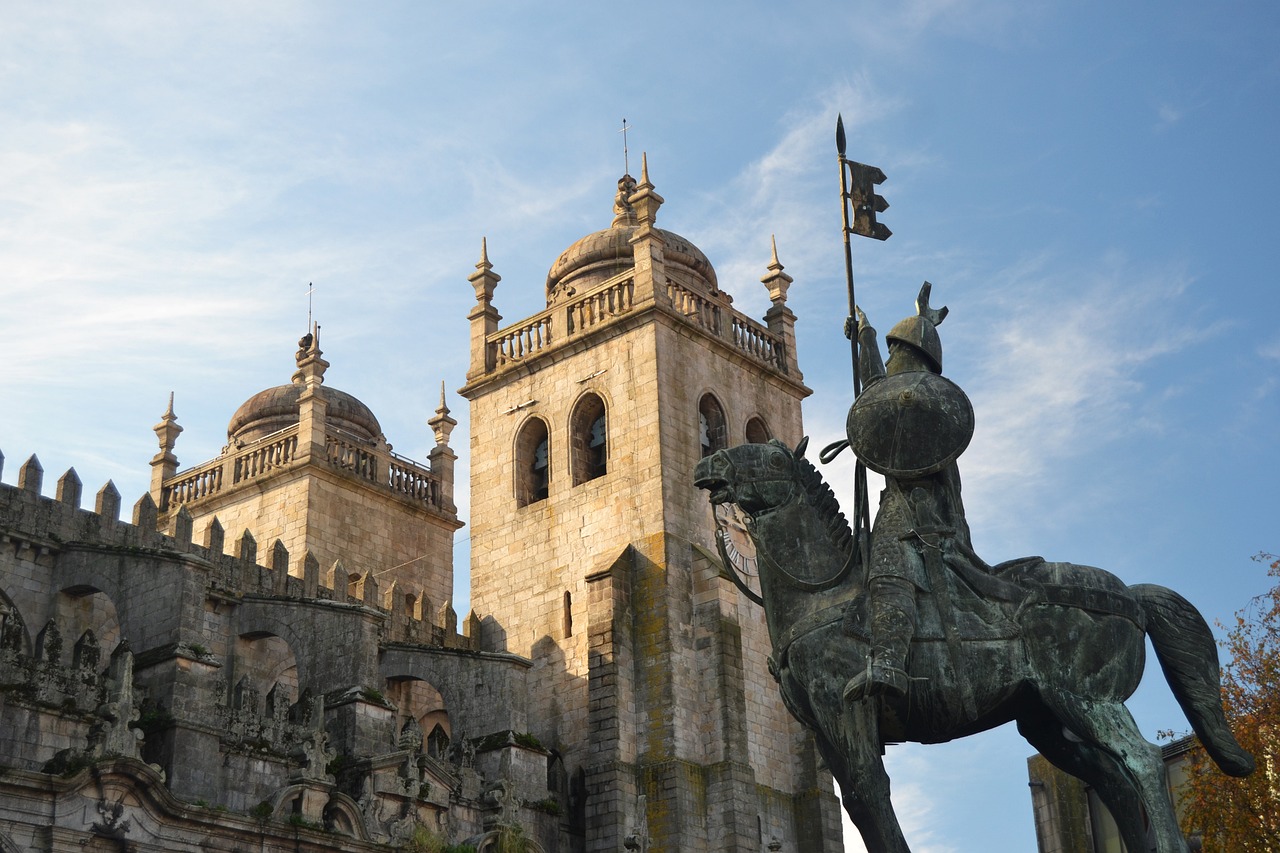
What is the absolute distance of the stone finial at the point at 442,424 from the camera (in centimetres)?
4391

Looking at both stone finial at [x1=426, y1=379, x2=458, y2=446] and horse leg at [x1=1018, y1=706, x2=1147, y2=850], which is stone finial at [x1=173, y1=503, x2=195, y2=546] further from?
horse leg at [x1=1018, y1=706, x2=1147, y2=850]

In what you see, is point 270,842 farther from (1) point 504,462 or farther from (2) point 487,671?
(1) point 504,462

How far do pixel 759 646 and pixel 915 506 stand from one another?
76.0 feet

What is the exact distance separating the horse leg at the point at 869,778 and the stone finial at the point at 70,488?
22.0 m

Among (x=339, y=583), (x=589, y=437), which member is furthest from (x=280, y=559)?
(x=589, y=437)

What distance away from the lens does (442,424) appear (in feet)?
145

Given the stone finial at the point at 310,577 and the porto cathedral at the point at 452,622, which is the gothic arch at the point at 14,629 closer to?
the porto cathedral at the point at 452,622

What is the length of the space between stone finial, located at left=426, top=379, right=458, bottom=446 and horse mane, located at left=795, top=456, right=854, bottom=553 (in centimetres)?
3295

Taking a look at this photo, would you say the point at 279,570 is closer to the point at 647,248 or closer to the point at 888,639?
the point at 647,248

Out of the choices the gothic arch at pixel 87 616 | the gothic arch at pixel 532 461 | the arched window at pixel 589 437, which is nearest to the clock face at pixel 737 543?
the arched window at pixel 589 437

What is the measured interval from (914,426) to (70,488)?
21922 millimetres

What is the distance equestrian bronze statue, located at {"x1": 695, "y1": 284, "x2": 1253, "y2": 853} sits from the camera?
10172mm

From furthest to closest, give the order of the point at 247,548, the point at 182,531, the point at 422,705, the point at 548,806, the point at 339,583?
1. the point at 422,705
2. the point at 339,583
3. the point at 247,548
4. the point at 182,531
5. the point at 548,806

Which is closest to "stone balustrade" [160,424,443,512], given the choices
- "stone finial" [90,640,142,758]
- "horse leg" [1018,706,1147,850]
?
"stone finial" [90,640,142,758]
